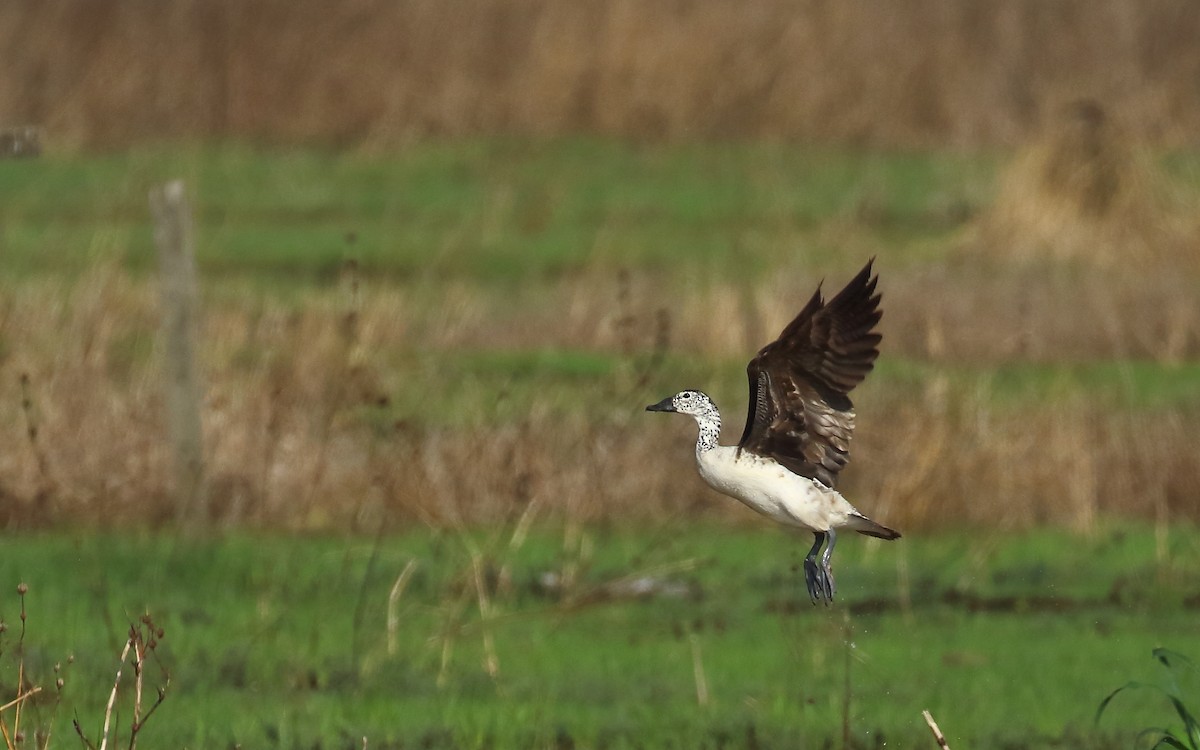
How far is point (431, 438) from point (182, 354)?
2.34 metres

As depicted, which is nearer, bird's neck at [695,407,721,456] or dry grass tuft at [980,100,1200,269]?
bird's neck at [695,407,721,456]

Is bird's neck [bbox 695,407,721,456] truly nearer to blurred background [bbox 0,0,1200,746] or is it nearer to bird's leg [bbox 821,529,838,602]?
bird's leg [bbox 821,529,838,602]

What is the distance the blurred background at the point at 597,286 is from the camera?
1299 centimetres

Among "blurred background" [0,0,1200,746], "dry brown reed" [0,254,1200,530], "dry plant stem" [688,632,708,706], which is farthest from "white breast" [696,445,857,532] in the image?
"dry brown reed" [0,254,1200,530]

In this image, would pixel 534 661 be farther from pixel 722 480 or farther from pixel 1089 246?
pixel 1089 246

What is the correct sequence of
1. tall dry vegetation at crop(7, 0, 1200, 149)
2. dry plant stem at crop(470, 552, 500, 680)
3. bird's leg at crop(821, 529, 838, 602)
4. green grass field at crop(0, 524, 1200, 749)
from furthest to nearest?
tall dry vegetation at crop(7, 0, 1200, 149) → dry plant stem at crop(470, 552, 500, 680) → green grass field at crop(0, 524, 1200, 749) → bird's leg at crop(821, 529, 838, 602)

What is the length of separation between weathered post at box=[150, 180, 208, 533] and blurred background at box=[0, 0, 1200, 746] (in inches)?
2.0

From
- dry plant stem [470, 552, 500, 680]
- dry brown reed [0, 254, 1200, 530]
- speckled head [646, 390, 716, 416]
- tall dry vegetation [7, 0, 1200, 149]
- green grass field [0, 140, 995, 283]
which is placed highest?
tall dry vegetation [7, 0, 1200, 149]

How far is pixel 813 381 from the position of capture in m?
3.67

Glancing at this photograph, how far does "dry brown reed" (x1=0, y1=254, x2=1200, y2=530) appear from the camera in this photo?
44.5ft

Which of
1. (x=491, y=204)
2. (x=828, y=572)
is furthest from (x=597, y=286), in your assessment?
(x=828, y=572)

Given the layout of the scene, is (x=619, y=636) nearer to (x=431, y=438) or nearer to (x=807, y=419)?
(x=431, y=438)

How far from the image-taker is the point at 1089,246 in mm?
25781

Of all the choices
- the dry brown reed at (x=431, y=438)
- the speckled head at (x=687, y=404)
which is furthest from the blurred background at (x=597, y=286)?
the speckled head at (x=687, y=404)
